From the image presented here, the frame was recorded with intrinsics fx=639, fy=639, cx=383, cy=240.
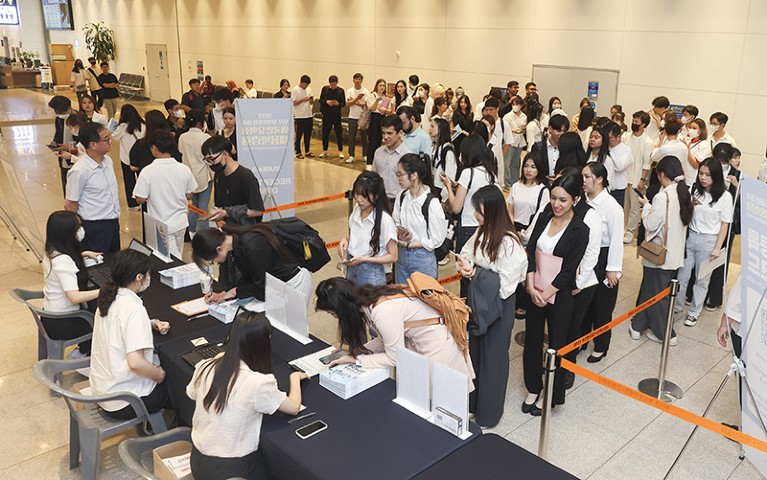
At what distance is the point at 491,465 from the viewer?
2.62 metres

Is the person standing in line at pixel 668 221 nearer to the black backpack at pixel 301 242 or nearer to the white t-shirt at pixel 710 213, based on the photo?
the white t-shirt at pixel 710 213

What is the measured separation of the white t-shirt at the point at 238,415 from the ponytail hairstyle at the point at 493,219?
160cm

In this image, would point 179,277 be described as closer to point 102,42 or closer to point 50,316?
point 50,316

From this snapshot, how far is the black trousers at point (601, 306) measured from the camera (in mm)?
4750

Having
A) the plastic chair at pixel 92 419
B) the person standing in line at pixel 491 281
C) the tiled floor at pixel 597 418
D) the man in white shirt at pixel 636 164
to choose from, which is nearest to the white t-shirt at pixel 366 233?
the person standing in line at pixel 491 281

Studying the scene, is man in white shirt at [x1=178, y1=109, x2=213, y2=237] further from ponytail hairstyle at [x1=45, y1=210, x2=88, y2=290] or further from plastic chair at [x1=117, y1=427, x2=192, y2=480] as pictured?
plastic chair at [x1=117, y1=427, x2=192, y2=480]

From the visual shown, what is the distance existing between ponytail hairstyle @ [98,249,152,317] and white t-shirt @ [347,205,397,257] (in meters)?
1.62

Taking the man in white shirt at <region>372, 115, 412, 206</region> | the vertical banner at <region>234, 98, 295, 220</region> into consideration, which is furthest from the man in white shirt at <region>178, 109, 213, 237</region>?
the man in white shirt at <region>372, 115, 412, 206</region>

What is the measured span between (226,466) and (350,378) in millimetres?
702

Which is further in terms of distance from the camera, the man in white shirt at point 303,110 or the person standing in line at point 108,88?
the person standing in line at point 108,88

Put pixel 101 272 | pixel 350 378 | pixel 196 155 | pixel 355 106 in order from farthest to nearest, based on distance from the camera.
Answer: pixel 355 106 → pixel 196 155 → pixel 101 272 → pixel 350 378

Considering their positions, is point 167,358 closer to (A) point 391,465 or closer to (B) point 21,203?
(A) point 391,465

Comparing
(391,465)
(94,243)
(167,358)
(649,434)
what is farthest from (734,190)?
(94,243)

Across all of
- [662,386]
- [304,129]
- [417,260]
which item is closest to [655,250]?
[662,386]
